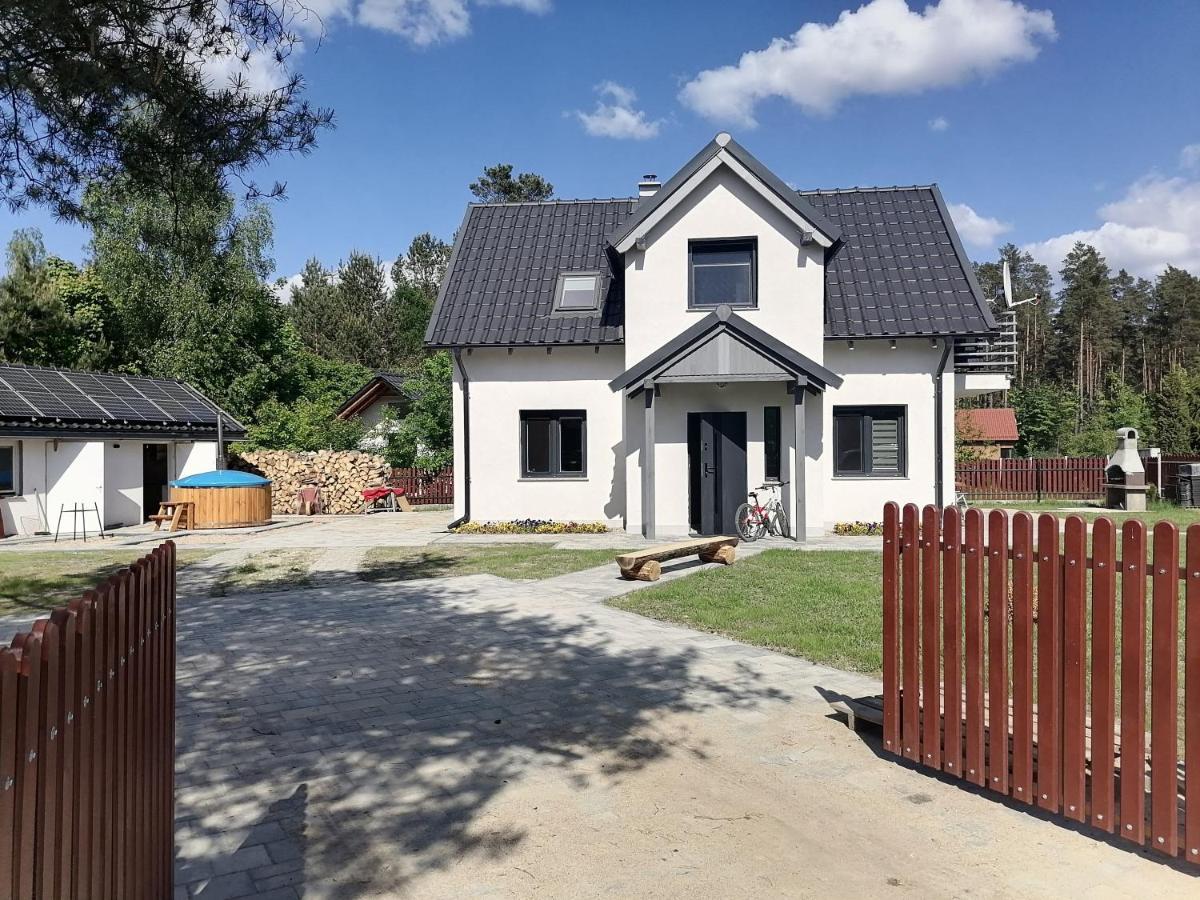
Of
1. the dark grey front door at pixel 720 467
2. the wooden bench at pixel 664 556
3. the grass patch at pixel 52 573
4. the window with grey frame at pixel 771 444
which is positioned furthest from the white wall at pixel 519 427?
the grass patch at pixel 52 573

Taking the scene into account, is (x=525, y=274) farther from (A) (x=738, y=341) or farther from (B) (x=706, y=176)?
(A) (x=738, y=341)

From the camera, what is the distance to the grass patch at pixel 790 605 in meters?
7.77

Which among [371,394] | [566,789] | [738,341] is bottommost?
[566,789]

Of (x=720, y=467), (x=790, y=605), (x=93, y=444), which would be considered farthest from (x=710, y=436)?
(x=93, y=444)

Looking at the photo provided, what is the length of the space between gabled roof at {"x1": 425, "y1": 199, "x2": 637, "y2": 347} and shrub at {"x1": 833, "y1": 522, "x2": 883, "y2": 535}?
609 centimetres

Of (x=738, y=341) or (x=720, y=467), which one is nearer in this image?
(x=738, y=341)

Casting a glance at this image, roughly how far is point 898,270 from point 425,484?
16.0 m

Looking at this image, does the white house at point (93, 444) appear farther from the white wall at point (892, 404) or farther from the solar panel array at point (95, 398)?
the white wall at point (892, 404)

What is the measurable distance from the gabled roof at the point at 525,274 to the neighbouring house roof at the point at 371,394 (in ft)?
43.5

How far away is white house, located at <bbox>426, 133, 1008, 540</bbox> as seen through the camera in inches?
651

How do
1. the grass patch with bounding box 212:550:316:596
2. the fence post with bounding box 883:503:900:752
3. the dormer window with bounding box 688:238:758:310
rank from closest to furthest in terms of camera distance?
1. the fence post with bounding box 883:503:900:752
2. the grass patch with bounding box 212:550:316:596
3. the dormer window with bounding box 688:238:758:310

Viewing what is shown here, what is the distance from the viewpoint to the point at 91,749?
2.24 metres

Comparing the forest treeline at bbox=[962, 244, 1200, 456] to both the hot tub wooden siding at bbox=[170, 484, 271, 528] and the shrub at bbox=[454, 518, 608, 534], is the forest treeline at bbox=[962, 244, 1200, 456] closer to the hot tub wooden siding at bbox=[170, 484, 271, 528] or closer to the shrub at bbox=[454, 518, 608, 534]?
the shrub at bbox=[454, 518, 608, 534]

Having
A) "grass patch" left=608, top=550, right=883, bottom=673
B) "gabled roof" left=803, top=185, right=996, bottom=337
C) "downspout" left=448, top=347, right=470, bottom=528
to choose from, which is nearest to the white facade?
"downspout" left=448, top=347, right=470, bottom=528
